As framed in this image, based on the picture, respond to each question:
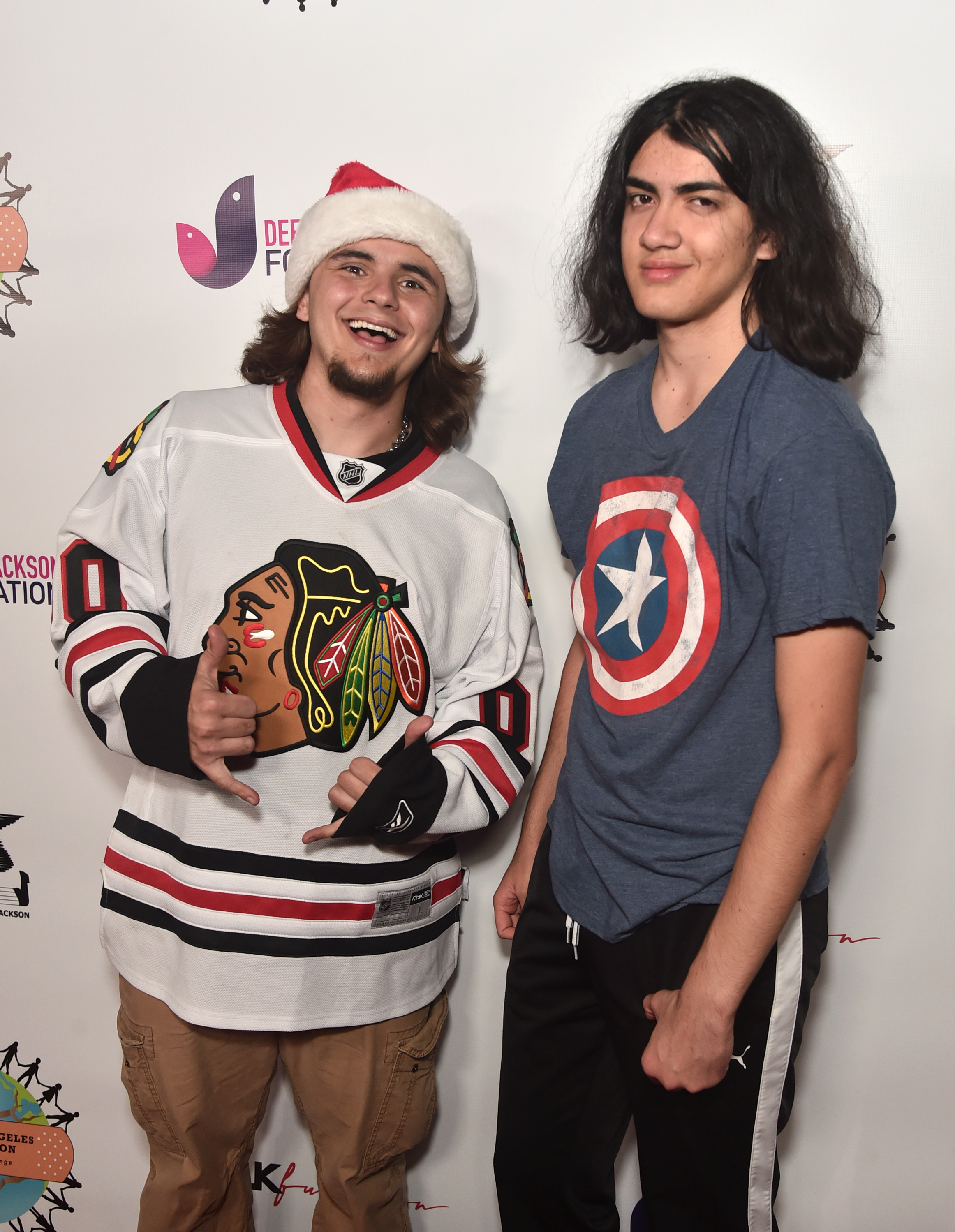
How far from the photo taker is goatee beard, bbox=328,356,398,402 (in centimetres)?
130

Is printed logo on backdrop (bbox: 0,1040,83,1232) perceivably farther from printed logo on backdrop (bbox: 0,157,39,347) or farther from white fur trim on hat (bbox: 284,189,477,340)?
white fur trim on hat (bbox: 284,189,477,340)

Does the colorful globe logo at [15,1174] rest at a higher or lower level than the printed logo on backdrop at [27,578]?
lower

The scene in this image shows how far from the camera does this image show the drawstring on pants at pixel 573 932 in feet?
3.87

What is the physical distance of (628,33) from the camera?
135cm

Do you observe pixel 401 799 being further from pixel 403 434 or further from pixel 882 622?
pixel 882 622

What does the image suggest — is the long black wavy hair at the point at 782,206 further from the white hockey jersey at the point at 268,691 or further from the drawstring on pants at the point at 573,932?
the drawstring on pants at the point at 573,932

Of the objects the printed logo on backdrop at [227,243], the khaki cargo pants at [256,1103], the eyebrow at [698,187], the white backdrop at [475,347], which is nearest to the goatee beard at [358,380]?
the white backdrop at [475,347]

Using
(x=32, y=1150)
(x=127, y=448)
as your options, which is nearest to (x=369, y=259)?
(x=127, y=448)

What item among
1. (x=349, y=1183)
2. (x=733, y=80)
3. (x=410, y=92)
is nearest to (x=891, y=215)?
(x=733, y=80)

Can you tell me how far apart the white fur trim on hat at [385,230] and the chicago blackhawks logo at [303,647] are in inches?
18.3

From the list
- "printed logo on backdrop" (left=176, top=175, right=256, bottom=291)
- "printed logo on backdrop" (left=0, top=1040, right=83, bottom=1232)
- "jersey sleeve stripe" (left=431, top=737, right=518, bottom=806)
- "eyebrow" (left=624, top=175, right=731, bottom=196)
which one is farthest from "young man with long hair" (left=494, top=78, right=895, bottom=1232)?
"printed logo on backdrop" (left=0, top=1040, right=83, bottom=1232)

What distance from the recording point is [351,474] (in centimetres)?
131

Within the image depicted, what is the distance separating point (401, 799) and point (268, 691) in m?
0.25

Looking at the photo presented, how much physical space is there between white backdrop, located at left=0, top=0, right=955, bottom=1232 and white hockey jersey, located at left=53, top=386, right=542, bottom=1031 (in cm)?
28
